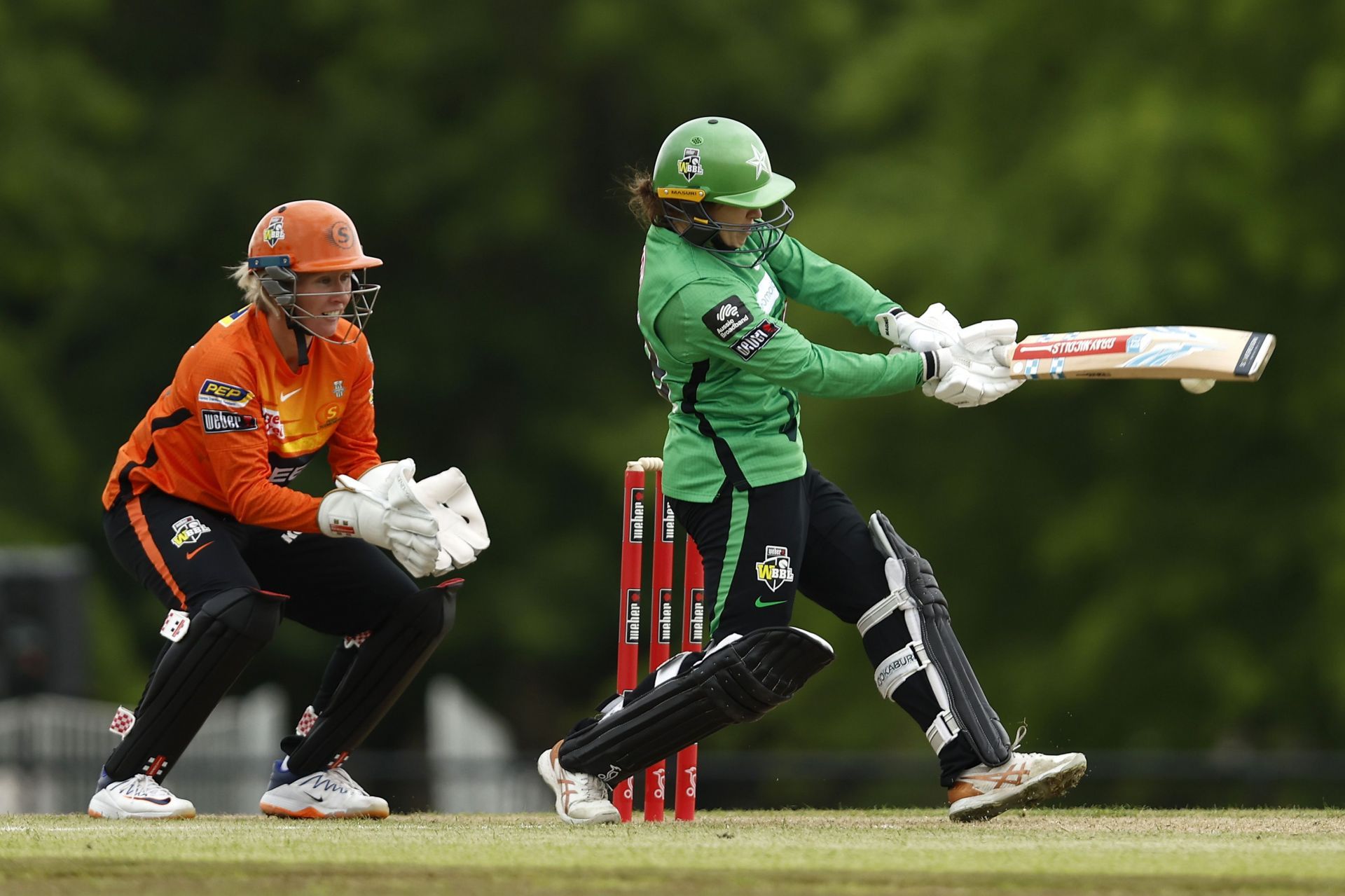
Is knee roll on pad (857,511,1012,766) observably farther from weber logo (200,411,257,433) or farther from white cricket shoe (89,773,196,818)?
white cricket shoe (89,773,196,818)

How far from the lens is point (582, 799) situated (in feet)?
18.1

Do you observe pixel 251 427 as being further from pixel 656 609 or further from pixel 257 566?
pixel 656 609

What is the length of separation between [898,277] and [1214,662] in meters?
2.88

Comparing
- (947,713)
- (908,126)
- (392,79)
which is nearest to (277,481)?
(947,713)

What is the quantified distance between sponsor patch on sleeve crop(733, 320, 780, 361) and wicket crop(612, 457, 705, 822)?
52cm

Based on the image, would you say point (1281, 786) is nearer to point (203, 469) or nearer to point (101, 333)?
point (203, 469)

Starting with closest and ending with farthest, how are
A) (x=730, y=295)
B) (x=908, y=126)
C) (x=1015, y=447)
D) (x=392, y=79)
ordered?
(x=730, y=295), (x=1015, y=447), (x=908, y=126), (x=392, y=79)

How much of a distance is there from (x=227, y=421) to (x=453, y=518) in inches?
→ 24.9

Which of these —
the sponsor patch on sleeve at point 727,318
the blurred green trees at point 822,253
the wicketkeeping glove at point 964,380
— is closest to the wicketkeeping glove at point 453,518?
the sponsor patch on sleeve at point 727,318

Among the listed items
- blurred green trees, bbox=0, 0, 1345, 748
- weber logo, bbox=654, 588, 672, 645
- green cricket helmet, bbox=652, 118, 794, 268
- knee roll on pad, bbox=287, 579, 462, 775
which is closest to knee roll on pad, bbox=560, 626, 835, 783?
weber logo, bbox=654, 588, 672, 645

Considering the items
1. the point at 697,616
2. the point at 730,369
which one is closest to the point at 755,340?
the point at 730,369

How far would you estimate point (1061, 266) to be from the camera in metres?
12.5

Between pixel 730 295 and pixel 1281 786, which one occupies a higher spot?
pixel 730 295

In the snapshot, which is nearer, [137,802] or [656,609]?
[137,802]
